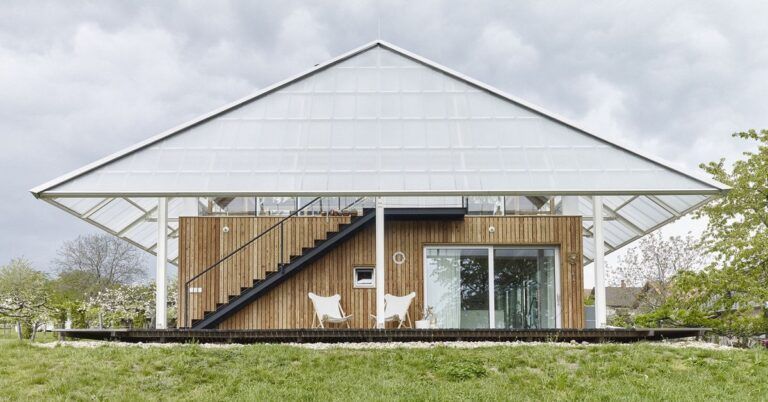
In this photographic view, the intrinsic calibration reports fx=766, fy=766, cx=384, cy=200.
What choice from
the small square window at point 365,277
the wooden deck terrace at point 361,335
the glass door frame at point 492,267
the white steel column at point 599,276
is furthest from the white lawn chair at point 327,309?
the white steel column at point 599,276

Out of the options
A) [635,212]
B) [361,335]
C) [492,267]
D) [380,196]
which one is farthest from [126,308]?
[635,212]

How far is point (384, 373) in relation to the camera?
34.3 ft

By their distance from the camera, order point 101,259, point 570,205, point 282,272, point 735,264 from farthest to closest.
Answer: point 101,259, point 735,264, point 570,205, point 282,272

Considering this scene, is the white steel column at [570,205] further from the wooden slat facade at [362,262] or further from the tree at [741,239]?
the tree at [741,239]

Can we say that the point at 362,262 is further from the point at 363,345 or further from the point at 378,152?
the point at 363,345

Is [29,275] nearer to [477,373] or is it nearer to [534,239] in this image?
[534,239]

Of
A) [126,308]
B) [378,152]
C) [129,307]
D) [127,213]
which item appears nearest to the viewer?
[378,152]

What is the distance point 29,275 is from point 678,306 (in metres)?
28.9

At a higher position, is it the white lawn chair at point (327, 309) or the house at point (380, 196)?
the house at point (380, 196)

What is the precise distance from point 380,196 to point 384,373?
13.5ft

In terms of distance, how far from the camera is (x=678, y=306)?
866 inches

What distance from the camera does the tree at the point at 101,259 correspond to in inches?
1704

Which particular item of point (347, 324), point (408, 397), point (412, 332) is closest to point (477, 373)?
point (408, 397)

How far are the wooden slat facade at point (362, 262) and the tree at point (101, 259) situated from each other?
1115 inches
